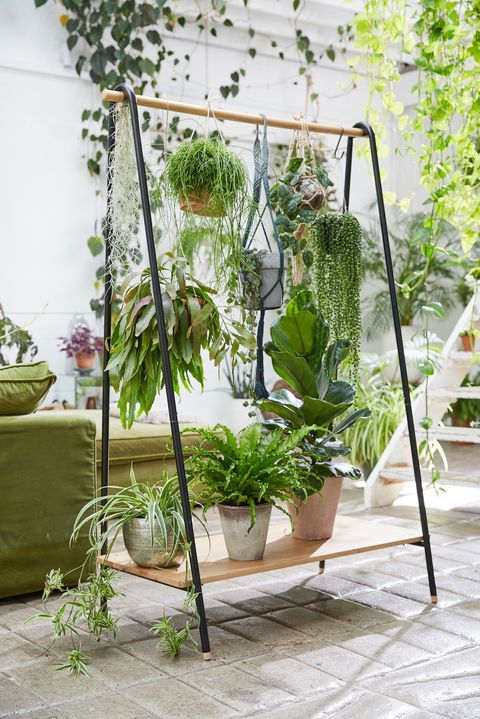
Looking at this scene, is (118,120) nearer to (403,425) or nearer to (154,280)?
(154,280)

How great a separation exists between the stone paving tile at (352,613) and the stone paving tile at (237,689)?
22.4 inches

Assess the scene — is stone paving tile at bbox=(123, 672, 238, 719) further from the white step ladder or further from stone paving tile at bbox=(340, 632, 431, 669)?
the white step ladder

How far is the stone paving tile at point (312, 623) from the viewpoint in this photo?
2.67m

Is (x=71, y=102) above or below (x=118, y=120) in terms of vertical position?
above

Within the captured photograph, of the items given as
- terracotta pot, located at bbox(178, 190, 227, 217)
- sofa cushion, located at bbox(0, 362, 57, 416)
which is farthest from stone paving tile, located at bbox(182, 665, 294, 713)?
terracotta pot, located at bbox(178, 190, 227, 217)

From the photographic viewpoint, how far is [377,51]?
9.68 ft

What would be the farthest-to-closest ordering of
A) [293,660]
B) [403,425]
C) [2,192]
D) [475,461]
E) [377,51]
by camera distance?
[475,461] → [2,192] → [403,425] → [377,51] → [293,660]

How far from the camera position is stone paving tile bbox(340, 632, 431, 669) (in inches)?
95.4

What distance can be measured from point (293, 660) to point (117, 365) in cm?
100

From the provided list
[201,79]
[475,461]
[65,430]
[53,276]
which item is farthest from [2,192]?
[475,461]

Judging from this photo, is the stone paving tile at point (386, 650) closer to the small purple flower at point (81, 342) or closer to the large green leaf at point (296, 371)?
the large green leaf at point (296, 371)

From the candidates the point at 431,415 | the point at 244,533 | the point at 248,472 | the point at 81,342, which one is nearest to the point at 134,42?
the point at 81,342

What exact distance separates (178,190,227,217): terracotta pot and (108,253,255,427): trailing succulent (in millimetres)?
165

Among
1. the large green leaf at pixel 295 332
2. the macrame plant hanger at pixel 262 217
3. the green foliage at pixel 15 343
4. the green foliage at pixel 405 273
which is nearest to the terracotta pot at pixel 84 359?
the green foliage at pixel 15 343
